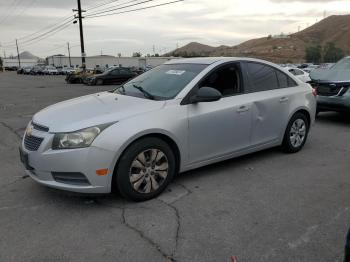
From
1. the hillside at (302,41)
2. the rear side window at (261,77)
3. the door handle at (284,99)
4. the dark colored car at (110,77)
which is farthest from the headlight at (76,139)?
the hillside at (302,41)

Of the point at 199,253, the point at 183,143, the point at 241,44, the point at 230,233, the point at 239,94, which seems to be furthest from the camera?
the point at 241,44

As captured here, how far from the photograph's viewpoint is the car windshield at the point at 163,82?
4707 mm

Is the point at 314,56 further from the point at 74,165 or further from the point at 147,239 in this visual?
the point at 147,239

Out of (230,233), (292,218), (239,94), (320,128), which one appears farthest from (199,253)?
(320,128)

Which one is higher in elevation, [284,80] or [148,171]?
[284,80]

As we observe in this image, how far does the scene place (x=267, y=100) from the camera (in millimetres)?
5457

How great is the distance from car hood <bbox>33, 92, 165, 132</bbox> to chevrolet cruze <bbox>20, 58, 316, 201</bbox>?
0.01 metres

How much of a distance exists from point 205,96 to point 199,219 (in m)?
1.49

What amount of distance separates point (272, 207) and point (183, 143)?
48.9 inches

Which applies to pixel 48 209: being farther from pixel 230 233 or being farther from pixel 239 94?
pixel 239 94

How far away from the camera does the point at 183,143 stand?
14.6 ft

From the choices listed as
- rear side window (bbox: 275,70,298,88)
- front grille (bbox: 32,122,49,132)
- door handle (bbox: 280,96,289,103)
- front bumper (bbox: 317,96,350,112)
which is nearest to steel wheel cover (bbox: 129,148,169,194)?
front grille (bbox: 32,122,49,132)

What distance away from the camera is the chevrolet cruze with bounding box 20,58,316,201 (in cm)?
385

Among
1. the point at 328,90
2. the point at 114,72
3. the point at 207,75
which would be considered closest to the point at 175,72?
the point at 207,75
